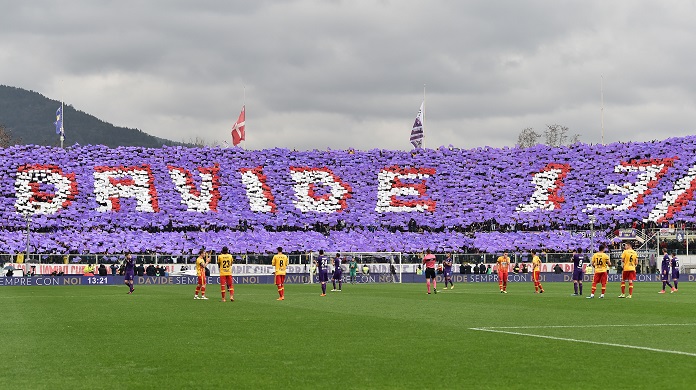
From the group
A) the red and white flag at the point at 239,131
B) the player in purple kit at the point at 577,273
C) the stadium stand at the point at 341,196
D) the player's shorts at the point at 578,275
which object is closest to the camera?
the player in purple kit at the point at 577,273

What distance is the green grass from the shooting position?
11.8 metres

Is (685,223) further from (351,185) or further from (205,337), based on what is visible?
(205,337)

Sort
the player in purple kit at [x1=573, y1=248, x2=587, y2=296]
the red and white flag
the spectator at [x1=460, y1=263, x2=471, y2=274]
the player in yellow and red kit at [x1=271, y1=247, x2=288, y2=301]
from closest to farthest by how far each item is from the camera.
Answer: the player in yellow and red kit at [x1=271, y1=247, x2=288, y2=301] < the player in purple kit at [x1=573, y1=248, x2=587, y2=296] < the spectator at [x1=460, y1=263, x2=471, y2=274] < the red and white flag

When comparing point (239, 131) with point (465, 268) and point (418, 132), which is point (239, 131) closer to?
point (418, 132)

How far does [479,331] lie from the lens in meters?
19.0

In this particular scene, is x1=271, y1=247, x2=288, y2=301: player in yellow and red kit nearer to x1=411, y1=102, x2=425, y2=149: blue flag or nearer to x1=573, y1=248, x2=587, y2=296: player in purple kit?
x1=573, y1=248, x2=587, y2=296: player in purple kit

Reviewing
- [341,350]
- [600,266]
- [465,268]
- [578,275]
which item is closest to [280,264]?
[600,266]

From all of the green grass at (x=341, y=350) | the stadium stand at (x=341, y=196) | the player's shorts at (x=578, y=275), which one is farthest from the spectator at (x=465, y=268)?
the green grass at (x=341, y=350)

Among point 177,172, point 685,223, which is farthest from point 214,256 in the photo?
point 685,223

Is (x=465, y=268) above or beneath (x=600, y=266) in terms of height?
beneath

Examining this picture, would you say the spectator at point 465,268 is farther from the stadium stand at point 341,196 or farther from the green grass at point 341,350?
the green grass at point 341,350

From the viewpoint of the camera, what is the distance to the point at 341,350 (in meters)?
15.4

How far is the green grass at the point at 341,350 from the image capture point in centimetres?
1180

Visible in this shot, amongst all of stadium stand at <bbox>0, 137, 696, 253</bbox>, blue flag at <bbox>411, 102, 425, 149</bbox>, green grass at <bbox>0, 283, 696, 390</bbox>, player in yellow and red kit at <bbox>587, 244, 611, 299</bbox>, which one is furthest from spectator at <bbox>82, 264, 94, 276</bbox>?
player in yellow and red kit at <bbox>587, 244, 611, 299</bbox>
